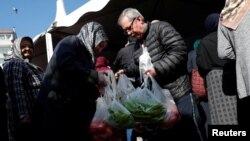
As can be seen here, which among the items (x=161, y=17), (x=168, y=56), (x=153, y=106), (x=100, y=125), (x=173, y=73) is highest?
(x=161, y=17)

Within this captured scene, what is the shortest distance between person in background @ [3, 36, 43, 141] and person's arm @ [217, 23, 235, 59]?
1.58m

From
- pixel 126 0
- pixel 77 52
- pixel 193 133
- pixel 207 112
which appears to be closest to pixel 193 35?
pixel 126 0

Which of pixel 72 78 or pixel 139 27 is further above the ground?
pixel 139 27

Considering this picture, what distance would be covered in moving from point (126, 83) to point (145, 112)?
0.52 meters

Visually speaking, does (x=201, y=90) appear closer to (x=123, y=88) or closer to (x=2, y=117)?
(x=123, y=88)

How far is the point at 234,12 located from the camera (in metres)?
2.70

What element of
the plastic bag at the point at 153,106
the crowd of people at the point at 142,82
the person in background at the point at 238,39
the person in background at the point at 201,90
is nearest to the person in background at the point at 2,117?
the crowd of people at the point at 142,82

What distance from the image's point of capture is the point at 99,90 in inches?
121

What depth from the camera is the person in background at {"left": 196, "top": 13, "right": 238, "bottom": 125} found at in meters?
3.08

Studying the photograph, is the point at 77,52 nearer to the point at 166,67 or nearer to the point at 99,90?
the point at 99,90

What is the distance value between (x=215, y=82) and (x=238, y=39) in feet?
2.06

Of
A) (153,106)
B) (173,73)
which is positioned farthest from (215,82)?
(153,106)

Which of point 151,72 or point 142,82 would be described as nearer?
point 151,72

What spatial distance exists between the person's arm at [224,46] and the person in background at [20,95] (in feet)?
5.17
